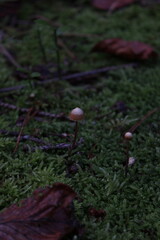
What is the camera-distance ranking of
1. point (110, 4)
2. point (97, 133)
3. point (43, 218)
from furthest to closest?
1. point (110, 4)
2. point (97, 133)
3. point (43, 218)

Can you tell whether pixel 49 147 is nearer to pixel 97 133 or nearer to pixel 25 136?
pixel 25 136

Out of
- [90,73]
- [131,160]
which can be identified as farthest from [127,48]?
[131,160]

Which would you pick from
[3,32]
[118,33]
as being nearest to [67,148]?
[118,33]

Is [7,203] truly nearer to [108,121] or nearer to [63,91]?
[108,121]

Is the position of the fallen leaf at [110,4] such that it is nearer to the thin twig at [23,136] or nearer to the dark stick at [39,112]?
the dark stick at [39,112]

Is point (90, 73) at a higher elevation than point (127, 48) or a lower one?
lower

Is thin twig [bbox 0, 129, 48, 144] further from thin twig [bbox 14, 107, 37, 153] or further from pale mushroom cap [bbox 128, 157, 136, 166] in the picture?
pale mushroom cap [bbox 128, 157, 136, 166]

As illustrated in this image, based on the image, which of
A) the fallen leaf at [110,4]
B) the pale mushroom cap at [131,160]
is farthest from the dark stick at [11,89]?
the fallen leaf at [110,4]
